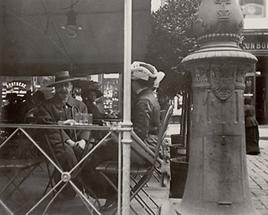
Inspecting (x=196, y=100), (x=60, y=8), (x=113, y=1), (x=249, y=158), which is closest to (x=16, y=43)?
(x=60, y=8)

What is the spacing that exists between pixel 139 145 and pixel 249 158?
822 cm

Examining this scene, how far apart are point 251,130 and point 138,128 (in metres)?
8.22

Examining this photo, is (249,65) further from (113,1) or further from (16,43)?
(16,43)

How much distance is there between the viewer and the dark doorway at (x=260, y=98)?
18.3 meters

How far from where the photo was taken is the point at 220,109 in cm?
432

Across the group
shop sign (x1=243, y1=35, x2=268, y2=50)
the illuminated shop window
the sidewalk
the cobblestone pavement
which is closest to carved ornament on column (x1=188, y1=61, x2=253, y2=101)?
the sidewalk

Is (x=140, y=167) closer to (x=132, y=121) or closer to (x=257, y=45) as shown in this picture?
(x=132, y=121)

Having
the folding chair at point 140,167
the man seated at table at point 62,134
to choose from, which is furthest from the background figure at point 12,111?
the folding chair at point 140,167

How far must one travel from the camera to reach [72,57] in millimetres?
10297

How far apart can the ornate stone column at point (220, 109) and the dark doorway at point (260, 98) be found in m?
14.1

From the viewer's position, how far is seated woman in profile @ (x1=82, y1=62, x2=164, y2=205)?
4.54 meters

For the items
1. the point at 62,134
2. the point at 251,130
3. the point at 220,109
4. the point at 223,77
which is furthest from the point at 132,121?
the point at 251,130

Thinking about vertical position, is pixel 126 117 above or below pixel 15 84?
below

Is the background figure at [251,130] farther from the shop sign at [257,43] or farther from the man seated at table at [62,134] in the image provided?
the shop sign at [257,43]
